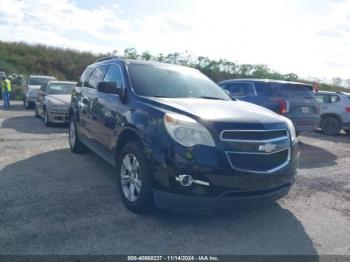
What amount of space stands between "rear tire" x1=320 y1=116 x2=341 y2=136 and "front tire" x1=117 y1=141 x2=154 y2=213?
1000cm

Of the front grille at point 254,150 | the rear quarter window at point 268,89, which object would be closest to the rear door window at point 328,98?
the rear quarter window at point 268,89

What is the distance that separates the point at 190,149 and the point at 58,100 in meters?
8.22

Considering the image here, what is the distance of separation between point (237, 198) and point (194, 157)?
639 mm

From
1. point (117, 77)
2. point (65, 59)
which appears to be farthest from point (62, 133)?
point (65, 59)

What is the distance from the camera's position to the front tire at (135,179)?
11.6 ft

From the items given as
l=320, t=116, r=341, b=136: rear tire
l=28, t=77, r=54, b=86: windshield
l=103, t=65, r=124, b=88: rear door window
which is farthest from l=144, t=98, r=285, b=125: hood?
l=28, t=77, r=54, b=86: windshield

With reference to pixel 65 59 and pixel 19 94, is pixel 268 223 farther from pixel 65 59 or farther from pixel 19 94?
pixel 65 59

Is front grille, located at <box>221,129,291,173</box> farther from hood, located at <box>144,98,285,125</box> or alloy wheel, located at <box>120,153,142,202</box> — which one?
alloy wheel, located at <box>120,153,142,202</box>

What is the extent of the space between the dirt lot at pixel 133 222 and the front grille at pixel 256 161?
751 mm

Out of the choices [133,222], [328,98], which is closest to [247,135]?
[133,222]

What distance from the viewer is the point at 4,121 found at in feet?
37.1

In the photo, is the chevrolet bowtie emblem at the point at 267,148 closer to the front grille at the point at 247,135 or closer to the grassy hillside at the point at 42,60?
the front grille at the point at 247,135

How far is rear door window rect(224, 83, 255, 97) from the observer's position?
28.8ft

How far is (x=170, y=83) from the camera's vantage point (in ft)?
15.5
